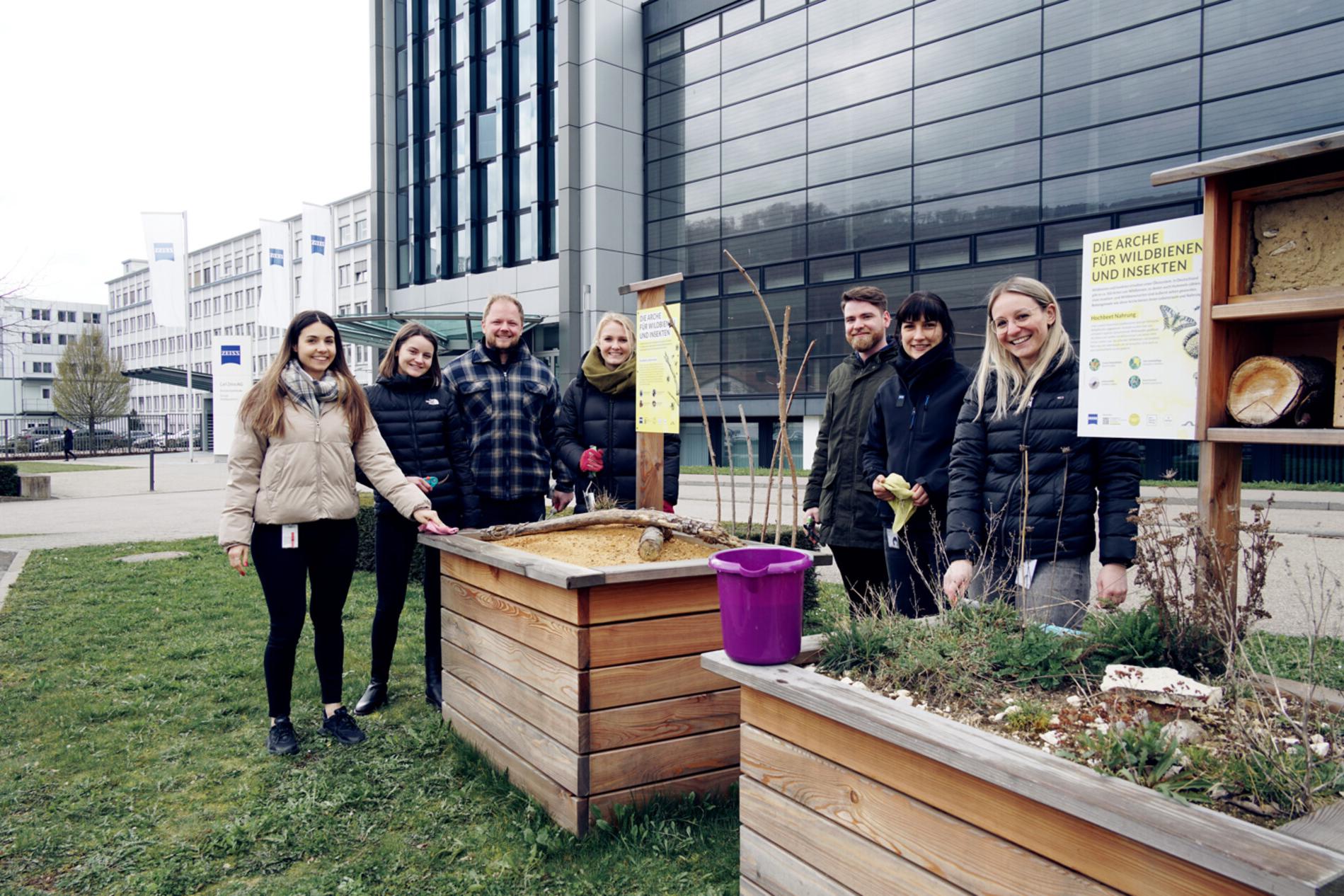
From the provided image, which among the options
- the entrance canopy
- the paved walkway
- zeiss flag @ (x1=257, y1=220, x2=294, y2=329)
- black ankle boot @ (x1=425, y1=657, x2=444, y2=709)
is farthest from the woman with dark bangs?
the entrance canopy

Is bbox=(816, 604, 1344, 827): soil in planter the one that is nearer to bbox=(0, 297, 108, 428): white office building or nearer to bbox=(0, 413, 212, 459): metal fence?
bbox=(0, 413, 212, 459): metal fence

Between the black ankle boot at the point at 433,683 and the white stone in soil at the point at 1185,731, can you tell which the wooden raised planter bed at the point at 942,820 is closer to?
the white stone in soil at the point at 1185,731

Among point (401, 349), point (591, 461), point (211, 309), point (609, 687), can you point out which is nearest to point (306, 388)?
point (401, 349)

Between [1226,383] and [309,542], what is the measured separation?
3306 millimetres

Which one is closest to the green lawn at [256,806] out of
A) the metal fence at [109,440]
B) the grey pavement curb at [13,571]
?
the grey pavement curb at [13,571]

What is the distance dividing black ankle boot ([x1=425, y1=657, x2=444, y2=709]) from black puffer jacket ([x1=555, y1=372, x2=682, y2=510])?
1.16 meters

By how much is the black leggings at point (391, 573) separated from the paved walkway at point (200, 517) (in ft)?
15.4

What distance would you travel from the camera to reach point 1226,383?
2.23 metres

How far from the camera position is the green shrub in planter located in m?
17.7

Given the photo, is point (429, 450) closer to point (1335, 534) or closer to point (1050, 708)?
point (1050, 708)

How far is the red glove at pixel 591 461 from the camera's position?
442 cm

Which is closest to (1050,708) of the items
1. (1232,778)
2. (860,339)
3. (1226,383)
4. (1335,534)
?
(1232,778)

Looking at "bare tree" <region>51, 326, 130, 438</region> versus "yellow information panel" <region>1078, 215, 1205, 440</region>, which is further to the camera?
"bare tree" <region>51, 326, 130, 438</region>

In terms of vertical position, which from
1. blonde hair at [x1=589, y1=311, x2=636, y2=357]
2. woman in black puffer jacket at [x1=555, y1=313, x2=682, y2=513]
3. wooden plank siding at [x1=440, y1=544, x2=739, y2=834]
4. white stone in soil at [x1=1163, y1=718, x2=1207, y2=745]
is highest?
blonde hair at [x1=589, y1=311, x2=636, y2=357]
